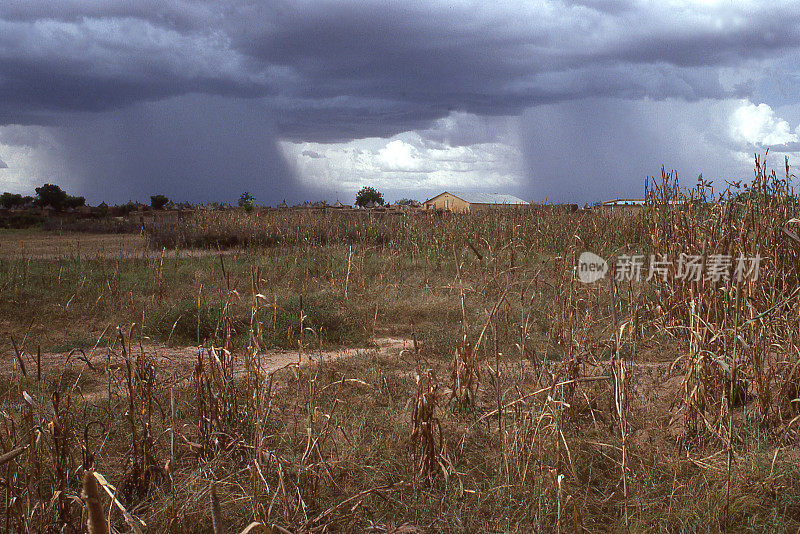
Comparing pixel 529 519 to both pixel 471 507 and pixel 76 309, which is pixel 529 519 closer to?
pixel 471 507

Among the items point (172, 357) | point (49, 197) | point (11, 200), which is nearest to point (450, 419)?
point (172, 357)

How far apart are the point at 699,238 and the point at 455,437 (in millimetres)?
3335

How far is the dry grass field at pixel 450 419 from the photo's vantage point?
2.50 meters

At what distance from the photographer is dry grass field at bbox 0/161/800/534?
2502mm

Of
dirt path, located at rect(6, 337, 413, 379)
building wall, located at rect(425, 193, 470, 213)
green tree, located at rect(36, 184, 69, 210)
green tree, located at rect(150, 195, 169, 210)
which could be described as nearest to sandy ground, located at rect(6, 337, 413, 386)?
dirt path, located at rect(6, 337, 413, 379)

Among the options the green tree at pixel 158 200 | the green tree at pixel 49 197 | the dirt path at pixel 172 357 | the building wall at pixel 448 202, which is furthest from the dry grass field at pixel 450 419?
the building wall at pixel 448 202

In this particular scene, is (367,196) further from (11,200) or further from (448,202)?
(11,200)

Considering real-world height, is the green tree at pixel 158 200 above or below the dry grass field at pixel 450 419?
above

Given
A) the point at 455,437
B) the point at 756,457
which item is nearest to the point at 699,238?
the point at 756,457

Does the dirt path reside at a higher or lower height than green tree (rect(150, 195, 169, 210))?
lower

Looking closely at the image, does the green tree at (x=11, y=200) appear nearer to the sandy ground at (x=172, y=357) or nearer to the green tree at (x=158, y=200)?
the green tree at (x=158, y=200)

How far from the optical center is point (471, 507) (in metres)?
2.73

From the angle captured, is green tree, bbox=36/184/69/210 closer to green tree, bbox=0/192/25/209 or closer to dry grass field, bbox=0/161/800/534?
green tree, bbox=0/192/25/209

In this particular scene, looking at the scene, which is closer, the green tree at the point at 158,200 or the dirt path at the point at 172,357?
the dirt path at the point at 172,357
